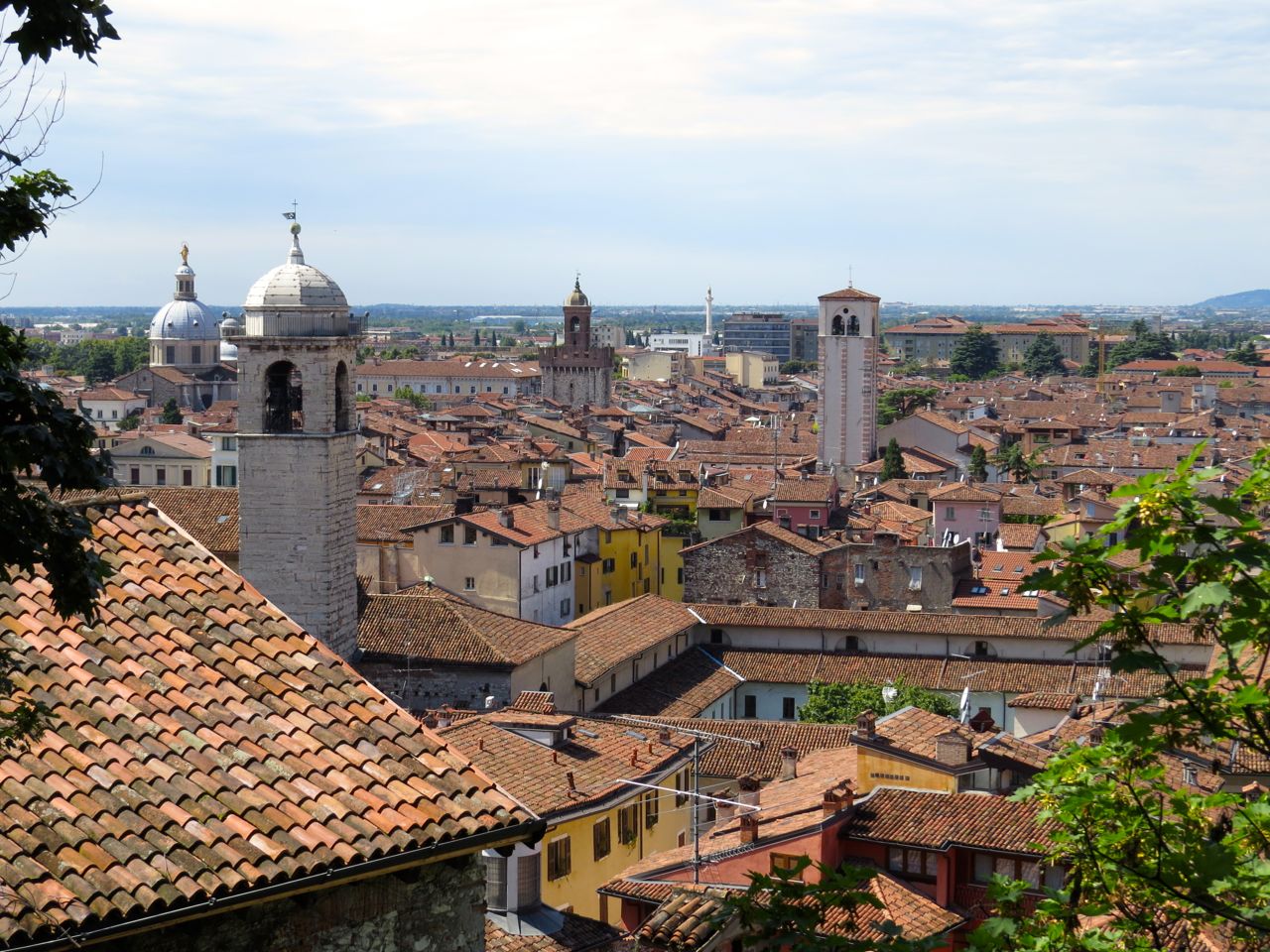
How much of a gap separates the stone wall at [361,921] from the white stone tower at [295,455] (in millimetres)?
18290

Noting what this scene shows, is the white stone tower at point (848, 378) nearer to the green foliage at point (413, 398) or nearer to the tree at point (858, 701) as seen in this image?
the green foliage at point (413, 398)

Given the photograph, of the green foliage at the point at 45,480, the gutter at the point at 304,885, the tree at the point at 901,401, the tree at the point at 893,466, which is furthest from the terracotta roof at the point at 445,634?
the tree at the point at 901,401

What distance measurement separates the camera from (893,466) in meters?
62.8

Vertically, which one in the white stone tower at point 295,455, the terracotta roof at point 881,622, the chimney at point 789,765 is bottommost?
the terracotta roof at point 881,622

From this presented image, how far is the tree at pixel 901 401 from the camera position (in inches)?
3196

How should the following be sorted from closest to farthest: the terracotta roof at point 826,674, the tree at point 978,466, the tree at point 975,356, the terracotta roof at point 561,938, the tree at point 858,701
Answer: the terracotta roof at point 561,938
the tree at point 858,701
the terracotta roof at point 826,674
the tree at point 978,466
the tree at point 975,356

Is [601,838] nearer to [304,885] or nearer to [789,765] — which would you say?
[789,765]

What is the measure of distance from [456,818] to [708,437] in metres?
74.9

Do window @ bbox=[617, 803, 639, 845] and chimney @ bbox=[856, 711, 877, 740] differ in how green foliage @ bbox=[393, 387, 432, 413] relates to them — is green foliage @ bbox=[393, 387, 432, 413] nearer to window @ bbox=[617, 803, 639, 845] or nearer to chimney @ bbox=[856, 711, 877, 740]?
chimney @ bbox=[856, 711, 877, 740]

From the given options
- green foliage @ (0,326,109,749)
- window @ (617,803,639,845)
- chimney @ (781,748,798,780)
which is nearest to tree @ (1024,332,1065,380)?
chimney @ (781,748,798,780)

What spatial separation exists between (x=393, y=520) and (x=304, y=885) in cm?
3226

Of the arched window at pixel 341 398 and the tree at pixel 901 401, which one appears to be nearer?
the arched window at pixel 341 398

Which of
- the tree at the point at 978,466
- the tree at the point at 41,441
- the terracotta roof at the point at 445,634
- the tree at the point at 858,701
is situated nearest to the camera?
the tree at the point at 41,441

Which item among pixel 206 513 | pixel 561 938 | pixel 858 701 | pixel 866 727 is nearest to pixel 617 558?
pixel 206 513
